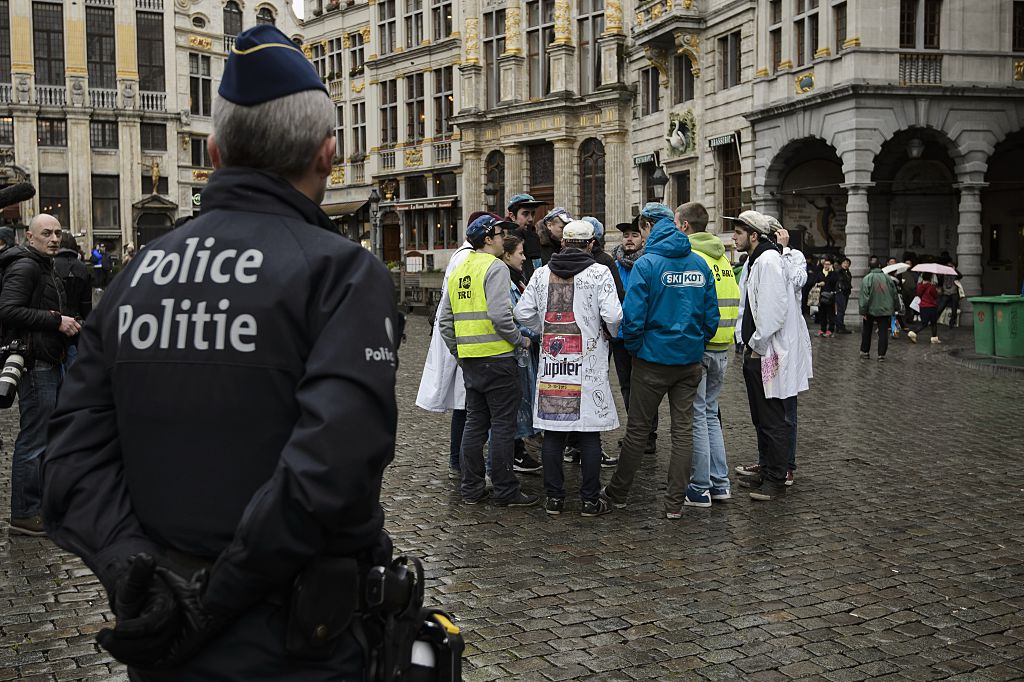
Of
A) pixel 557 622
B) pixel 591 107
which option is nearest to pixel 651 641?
pixel 557 622

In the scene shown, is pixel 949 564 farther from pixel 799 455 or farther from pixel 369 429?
pixel 369 429

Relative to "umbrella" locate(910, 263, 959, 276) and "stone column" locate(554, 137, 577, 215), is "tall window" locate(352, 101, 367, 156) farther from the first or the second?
"umbrella" locate(910, 263, 959, 276)

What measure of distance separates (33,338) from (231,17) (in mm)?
49652

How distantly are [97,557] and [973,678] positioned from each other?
3.71 metres

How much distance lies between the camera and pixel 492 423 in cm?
770

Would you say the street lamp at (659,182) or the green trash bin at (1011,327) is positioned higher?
the street lamp at (659,182)

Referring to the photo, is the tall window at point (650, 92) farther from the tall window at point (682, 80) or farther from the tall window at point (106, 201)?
the tall window at point (106, 201)

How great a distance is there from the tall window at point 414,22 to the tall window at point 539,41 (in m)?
6.70

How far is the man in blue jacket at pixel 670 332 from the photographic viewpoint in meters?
7.06

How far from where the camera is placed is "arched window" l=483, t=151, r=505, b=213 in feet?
133

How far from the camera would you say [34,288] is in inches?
267

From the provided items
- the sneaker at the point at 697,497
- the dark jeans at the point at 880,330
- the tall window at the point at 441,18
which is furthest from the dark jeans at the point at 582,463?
the tall window at the point at 441,18

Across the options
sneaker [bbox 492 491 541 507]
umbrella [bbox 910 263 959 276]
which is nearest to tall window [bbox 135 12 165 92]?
umbrella [bbox 910 263 959 276]

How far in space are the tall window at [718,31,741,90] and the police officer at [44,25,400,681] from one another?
95.2 ft
